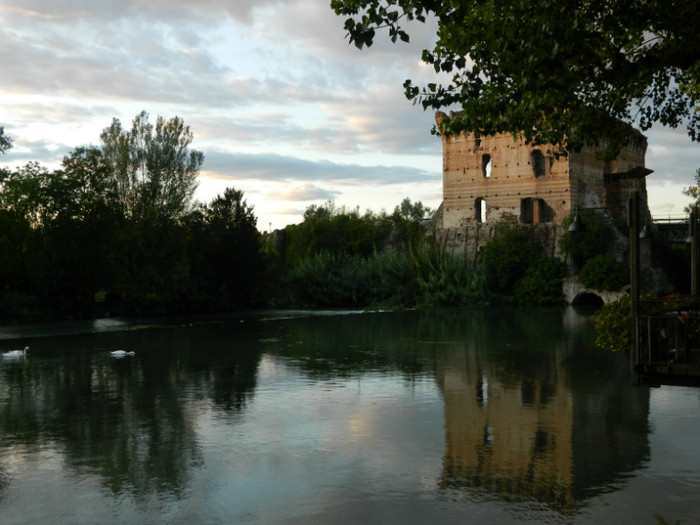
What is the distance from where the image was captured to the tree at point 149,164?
5125cm

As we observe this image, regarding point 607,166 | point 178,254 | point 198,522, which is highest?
point 607,166

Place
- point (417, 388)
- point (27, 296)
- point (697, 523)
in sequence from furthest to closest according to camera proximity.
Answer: point (27, 296), point (417, 388), point (697, 523)

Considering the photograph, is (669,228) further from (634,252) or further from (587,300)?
(634,252)

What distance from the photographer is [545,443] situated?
1026cm

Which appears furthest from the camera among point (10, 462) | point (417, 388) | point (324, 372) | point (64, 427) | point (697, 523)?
point (324, 372)

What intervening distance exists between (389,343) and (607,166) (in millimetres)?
43278

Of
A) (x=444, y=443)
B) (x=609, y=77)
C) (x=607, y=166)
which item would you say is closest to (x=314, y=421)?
(x=444, y=443)

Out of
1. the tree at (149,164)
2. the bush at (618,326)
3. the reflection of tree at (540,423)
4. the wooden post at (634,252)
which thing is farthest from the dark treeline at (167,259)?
the wooden post at (634,252)

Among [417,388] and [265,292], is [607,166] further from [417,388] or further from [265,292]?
[417,388]

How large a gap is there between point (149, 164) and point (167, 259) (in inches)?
319

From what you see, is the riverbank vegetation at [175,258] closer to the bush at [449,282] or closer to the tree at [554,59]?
the bush at [449,282]

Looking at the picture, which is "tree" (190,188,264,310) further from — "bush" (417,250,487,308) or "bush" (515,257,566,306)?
"bush" (515,257,566,306)

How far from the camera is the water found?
7656 millimetres

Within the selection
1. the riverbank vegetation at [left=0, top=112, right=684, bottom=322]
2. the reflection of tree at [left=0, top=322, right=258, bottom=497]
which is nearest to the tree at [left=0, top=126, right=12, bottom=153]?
the riverbank vegetation at [left=0, top=112, right=684, bottom=322]
